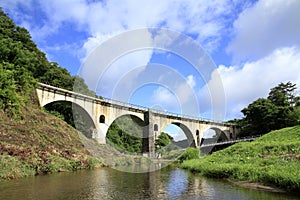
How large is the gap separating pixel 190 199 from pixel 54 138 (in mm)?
15693

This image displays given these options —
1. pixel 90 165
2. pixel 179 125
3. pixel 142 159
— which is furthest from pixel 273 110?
pixel 90 165

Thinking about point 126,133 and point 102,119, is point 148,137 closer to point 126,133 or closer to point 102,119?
point 102,119

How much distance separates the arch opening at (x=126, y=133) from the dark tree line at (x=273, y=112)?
24.0 m

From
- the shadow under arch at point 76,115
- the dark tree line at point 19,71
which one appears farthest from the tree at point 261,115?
the shadow under arch at point 76,115

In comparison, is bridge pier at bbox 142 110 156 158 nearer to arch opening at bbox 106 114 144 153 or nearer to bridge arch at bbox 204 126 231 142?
arch opening at bbox 106 114 144 153

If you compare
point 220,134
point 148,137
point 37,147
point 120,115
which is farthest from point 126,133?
point 37,147

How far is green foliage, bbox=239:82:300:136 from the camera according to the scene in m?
48.1

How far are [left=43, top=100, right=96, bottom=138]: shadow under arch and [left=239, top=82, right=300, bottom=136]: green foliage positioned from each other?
1340 inches

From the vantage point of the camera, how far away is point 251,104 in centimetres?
5512

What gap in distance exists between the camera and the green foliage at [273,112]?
158 feet

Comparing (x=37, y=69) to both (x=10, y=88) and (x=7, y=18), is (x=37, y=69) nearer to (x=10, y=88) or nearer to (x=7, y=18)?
(x=7, y=18)

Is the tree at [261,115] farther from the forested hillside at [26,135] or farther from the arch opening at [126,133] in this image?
the forested hillside at [26,135]

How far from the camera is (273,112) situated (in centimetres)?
A: 4944

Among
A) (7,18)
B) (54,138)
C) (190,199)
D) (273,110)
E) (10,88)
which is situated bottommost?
(190,199)
